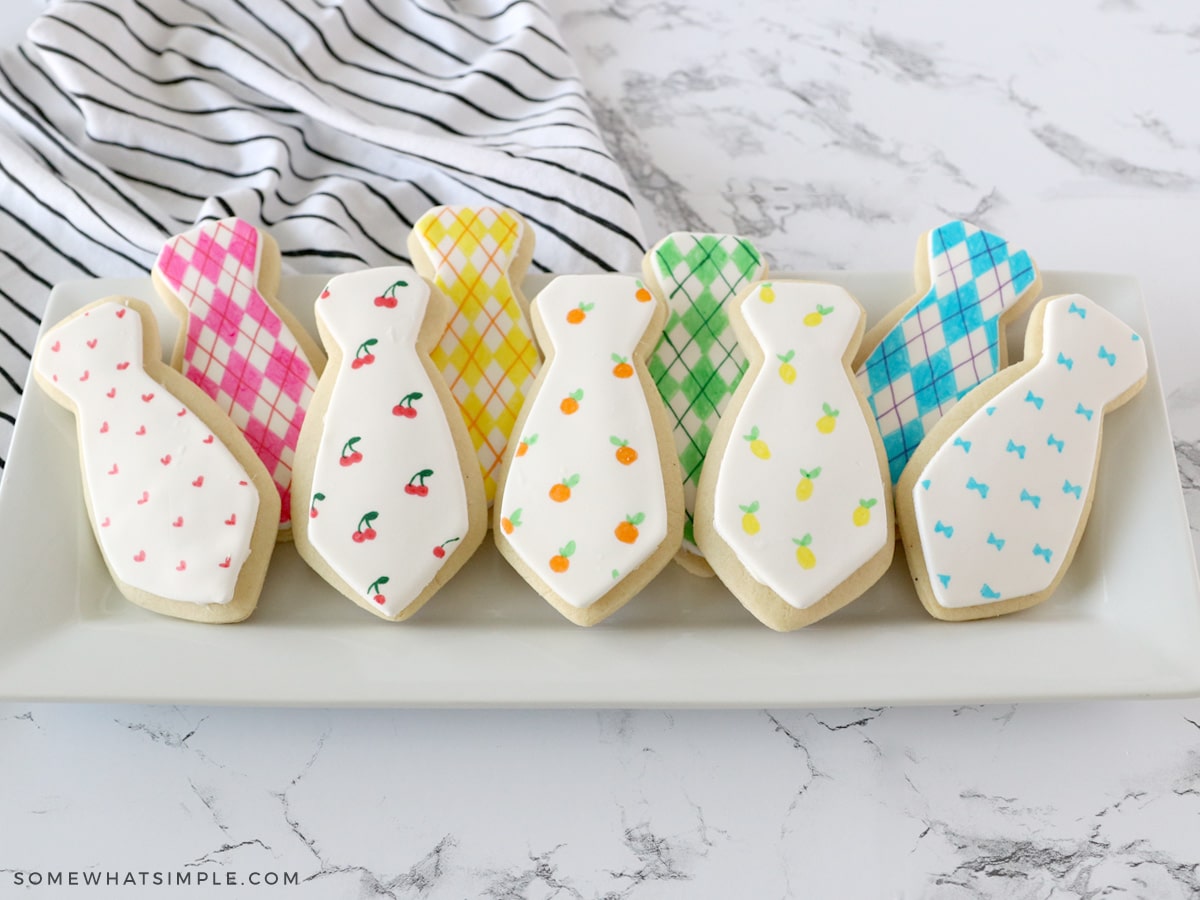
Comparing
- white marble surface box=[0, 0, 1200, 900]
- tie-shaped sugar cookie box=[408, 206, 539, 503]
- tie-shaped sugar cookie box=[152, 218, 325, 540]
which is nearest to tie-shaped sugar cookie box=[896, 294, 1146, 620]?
white marble surface box=[0, 0, 1200, 900]

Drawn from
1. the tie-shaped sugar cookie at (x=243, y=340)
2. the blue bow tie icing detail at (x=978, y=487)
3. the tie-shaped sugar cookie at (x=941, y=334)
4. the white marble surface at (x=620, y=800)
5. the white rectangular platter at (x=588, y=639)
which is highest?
the tie-shaped sugar cookie at (x=243, y=340)

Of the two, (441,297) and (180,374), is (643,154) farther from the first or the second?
(180,374)

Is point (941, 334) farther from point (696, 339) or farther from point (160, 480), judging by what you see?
point (160, 480)

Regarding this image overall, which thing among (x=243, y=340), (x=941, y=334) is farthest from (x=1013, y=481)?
(x=243, y=340)

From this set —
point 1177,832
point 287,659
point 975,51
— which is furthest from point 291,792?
point 975,51

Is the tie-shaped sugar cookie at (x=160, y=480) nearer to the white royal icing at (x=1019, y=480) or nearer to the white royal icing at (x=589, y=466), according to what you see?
the white royal icing at (x=589, y=466)

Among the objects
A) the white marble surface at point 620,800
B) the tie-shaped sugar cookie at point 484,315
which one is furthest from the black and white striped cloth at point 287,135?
the white marble surface at point 620,800
